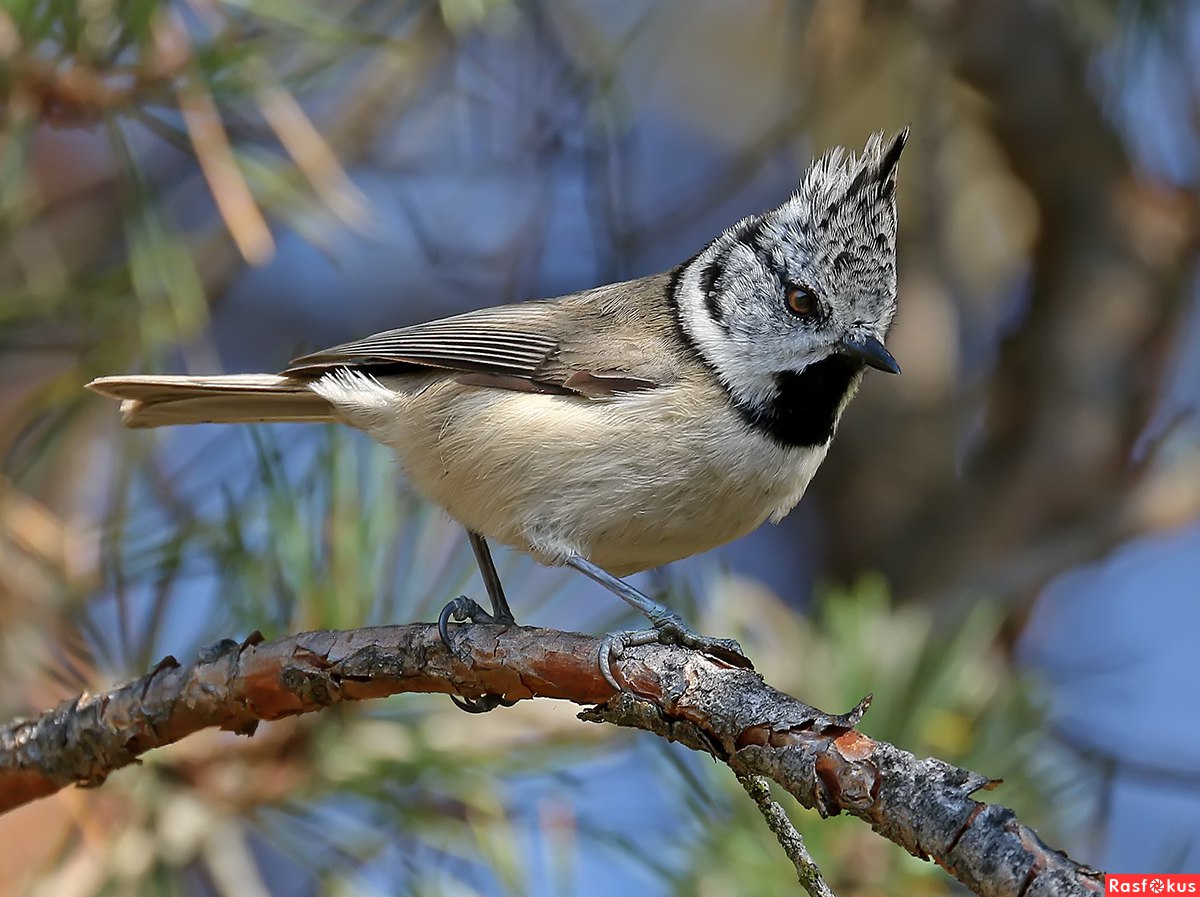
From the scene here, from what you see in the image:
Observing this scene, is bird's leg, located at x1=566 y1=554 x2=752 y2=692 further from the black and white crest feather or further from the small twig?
the black and white crest feather

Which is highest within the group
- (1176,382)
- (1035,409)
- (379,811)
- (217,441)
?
(1176,382)

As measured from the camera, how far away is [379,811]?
6.16ft

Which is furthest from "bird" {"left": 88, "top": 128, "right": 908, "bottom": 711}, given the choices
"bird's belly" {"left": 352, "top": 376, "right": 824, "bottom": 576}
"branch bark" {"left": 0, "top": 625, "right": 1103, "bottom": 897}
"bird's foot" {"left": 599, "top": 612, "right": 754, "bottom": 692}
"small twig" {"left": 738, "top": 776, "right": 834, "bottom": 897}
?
"small twig" {"left": 738, "top": 776, "right": 834, "bottom": 897}

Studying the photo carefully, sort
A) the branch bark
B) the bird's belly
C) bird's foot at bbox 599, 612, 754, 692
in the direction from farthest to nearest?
the bird's belly → bird's foot at bbox 599, 612, 754, 692 → the branch bark

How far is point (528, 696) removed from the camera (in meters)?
1.54

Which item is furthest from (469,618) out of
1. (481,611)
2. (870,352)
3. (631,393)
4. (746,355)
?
(870,352)

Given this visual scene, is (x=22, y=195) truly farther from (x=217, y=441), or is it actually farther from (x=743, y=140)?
(x=743, y=140)

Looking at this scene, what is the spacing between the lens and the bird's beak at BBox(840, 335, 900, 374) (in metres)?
2.13

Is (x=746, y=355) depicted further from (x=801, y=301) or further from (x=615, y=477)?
(x=615, y=477)

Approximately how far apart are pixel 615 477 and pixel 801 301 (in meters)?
0.49

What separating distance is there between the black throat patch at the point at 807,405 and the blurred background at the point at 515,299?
0.27m

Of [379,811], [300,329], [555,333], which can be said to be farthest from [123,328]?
[300,329]

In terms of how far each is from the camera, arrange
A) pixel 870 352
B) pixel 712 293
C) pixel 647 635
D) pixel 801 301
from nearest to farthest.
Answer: pixel 647 635 → pixel 870 352 → pixel 801 301 → pixel 712 293

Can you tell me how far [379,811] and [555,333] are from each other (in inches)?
34.2
